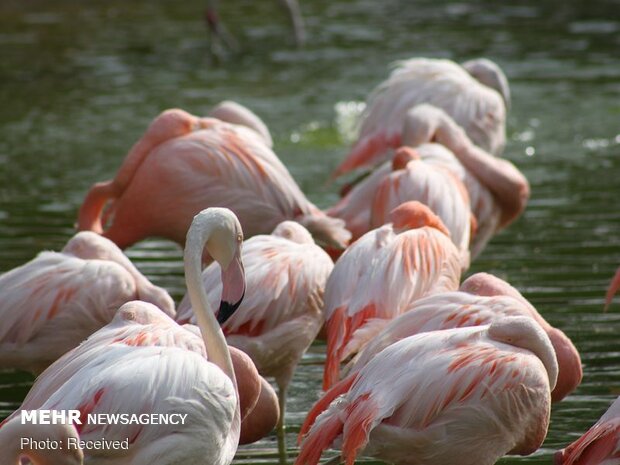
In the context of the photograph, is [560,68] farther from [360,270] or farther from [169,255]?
[360,270]

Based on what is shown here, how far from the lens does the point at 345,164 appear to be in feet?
27.1

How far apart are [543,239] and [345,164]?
1.31m

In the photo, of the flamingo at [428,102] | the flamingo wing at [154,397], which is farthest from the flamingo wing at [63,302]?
the flamingo at [428,102]

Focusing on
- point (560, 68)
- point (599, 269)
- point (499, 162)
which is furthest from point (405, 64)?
point (560, 68)

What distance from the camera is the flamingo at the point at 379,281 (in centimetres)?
480

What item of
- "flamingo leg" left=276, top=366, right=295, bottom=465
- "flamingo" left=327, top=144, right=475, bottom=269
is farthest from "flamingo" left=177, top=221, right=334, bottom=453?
"flamingo" left=327, top=144, right=475, bottom=269

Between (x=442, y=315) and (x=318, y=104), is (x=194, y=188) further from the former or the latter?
(x=318, y=104)

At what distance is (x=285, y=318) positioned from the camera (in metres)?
5.08

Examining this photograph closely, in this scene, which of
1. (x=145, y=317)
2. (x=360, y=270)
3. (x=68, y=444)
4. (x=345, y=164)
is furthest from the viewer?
(x=345, y=164)

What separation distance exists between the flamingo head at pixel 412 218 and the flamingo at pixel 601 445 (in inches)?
65.2

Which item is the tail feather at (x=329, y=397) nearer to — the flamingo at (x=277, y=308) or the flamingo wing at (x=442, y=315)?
the flamingo wing at (x=442, y=315)

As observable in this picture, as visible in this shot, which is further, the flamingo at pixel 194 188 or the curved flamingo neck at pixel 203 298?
the flamingo at pixel 194 188

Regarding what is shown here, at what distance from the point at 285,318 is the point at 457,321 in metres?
0.85

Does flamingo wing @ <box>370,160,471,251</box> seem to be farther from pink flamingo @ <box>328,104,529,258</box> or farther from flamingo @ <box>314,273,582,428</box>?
flamingo @ <box>314,273,582,428</box>
